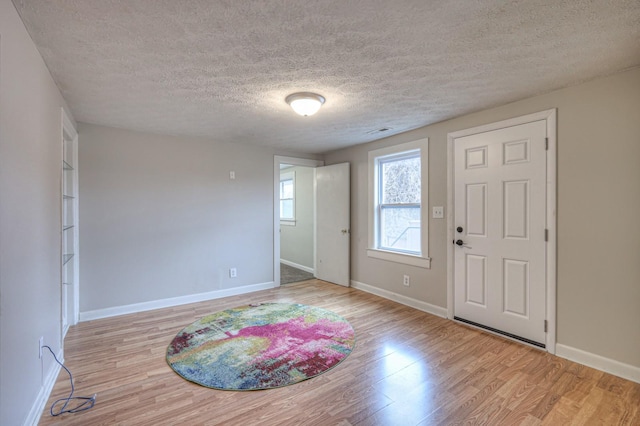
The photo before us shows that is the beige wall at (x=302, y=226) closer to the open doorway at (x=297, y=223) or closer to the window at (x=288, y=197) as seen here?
the open doorway at (x=297, y=223)

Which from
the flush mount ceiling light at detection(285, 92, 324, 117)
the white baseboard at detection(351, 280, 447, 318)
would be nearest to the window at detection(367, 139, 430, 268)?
the white baseboard at detection(351, 280, 447, 318)

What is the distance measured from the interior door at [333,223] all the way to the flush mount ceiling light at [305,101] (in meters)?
2.10

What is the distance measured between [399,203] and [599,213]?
2.03 meters

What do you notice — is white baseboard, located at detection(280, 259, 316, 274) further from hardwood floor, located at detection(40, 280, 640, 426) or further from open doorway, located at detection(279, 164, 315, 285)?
hardwood floor, located at detection(40, 280, 640, 426)

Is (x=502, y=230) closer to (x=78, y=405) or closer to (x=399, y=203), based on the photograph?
(x=399, y=203)

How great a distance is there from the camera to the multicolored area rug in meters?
2.18

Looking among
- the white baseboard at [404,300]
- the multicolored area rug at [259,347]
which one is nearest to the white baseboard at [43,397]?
the multicolored area rug at [259,347]

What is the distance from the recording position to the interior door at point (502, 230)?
260 centimetres

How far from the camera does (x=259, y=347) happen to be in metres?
2.62

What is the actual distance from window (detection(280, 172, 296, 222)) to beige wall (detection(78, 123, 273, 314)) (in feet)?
5.76

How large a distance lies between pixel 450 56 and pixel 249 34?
1291 millimetres

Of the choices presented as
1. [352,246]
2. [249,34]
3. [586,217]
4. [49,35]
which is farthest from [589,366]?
[49,35]

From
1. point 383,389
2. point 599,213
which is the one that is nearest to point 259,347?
point 383,389

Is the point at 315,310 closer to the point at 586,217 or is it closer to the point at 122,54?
the point at 586,217
